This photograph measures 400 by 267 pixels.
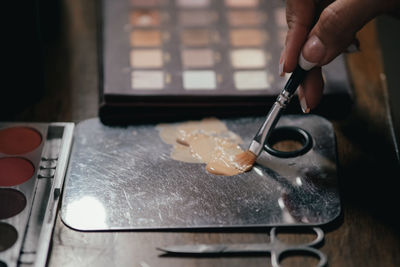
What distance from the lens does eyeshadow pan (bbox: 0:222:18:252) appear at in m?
0.71

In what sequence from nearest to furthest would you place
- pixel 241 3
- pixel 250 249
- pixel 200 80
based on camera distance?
pixel 250 249 → pixel 200 80 → pixel 241 3

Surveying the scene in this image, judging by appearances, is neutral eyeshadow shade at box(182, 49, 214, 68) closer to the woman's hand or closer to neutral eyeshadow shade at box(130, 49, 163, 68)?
neutral eyeshadow shade at box(130, 49, 163, 68)

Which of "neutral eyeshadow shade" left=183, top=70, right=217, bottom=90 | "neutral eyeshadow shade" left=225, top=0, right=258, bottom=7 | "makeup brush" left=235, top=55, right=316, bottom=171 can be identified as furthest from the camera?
"neutral eyeshadow shade" left=225, top=0, right=258, bottom=7

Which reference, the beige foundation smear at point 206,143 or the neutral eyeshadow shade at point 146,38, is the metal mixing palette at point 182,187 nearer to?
the beige foundation smear at point 206,143

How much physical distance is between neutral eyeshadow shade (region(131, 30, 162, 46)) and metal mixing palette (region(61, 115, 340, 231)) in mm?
166

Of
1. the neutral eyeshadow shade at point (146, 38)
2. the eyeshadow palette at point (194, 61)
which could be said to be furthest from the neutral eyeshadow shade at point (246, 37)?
the neutral eyeshadow shade at point (146, 38)

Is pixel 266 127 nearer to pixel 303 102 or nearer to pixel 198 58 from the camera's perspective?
pixel 303 102

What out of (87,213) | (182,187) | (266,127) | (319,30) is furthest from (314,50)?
(87,213)

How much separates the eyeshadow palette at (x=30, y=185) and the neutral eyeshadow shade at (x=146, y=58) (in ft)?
0.49

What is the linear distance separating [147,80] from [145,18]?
145 millimetres

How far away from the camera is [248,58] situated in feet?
3.09

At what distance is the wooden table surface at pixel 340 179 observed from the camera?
711 mm

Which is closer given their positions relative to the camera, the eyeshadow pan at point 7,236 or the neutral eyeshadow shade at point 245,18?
the eyeshadow pan at point 7,236

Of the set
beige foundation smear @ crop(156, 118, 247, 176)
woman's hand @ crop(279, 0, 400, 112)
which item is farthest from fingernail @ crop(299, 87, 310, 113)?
beige foundation smear @ crop(156, 118, 247, 176)
